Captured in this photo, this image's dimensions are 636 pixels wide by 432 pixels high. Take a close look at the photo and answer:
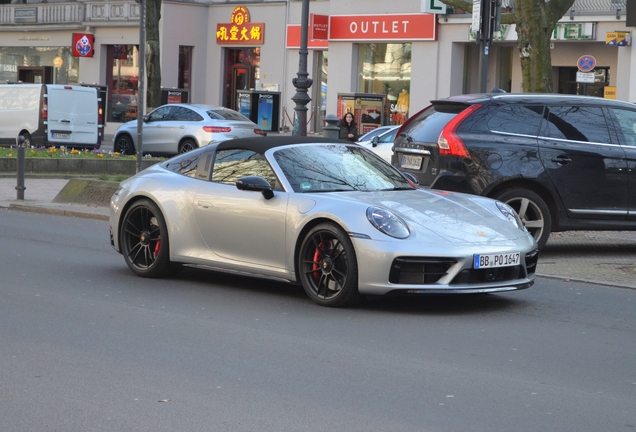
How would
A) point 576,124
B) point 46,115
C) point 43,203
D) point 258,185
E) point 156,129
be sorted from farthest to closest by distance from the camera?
point 46,115 < point 156,129 < point 43,203 < point 576,124 < point 258,185

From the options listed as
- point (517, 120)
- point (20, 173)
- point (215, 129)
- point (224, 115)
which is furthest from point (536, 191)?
point (224, 115)

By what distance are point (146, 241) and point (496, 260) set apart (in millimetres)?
3368

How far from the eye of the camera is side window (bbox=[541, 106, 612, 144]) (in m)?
12.0

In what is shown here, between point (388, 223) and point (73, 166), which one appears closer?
point (388, 223)

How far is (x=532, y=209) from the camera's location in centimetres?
1195

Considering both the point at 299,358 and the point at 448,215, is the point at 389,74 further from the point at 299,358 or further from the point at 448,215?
the point at 299,358

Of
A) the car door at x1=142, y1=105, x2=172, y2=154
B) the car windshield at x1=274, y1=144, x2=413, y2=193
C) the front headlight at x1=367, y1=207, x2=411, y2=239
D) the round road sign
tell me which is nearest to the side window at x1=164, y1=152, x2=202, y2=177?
the car windshield at x1=274, y1=144, x2=413, y2=193

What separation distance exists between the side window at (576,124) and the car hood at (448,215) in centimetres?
328

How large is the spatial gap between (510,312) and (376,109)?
20976mm

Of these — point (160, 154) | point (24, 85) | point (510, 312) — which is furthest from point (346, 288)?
point (24, 85)

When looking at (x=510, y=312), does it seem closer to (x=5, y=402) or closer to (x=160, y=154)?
(x=5, y=402)

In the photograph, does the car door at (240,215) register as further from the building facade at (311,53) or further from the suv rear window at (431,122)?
the building facade at (311,53)

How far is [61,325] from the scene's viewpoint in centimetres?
773

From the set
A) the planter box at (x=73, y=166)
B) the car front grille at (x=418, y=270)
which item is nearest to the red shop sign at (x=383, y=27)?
the planter box at (x=73, y=166)
